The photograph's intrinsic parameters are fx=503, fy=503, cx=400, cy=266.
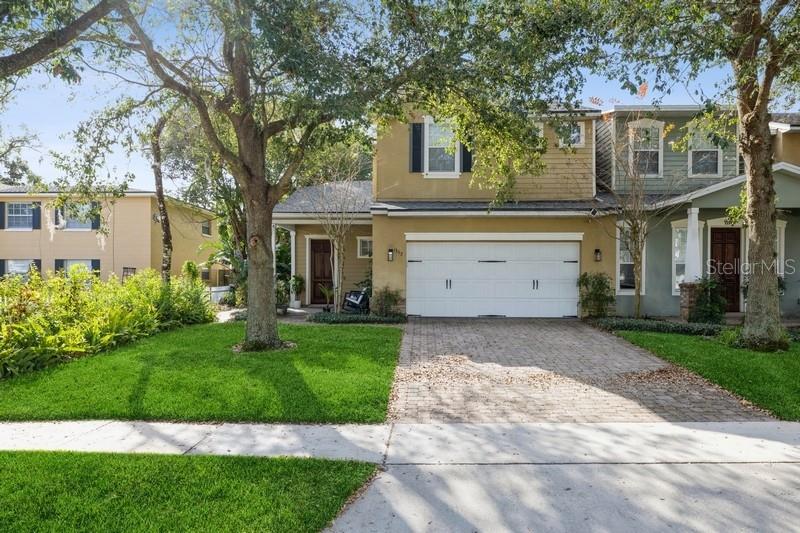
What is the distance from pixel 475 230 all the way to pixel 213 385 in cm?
865

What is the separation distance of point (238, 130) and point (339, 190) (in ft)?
20.7

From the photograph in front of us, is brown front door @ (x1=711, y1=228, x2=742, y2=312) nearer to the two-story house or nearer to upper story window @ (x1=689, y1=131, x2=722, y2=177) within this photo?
upper story window @ (x1=689, y1=131, x2=722, y2=177)

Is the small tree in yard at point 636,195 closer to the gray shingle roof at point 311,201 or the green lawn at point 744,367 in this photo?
the green lawn at point 744,367

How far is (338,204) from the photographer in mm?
14438

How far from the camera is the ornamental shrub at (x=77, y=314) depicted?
7.89 meters

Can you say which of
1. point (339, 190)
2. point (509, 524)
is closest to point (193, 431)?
point (509, 524)

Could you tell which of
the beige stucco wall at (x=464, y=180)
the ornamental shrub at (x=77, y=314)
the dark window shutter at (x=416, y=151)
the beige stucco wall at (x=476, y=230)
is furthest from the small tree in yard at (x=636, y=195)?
the ornamental shrub at (x=77, y=314)

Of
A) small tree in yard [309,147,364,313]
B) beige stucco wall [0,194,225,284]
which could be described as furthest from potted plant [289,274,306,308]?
beige stucco wall [0,194,225,284]

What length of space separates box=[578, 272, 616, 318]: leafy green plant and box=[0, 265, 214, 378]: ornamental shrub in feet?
32.8

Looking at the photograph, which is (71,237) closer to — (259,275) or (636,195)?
(259,275)

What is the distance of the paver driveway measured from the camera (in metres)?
5.91

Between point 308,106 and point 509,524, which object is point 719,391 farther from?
point 308,106

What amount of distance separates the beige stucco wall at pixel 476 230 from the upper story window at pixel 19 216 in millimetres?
17668

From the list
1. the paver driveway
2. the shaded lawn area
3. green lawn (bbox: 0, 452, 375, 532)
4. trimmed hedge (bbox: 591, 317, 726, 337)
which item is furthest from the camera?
trimmed hedge (bbox: 591, 317, 726, 337)
